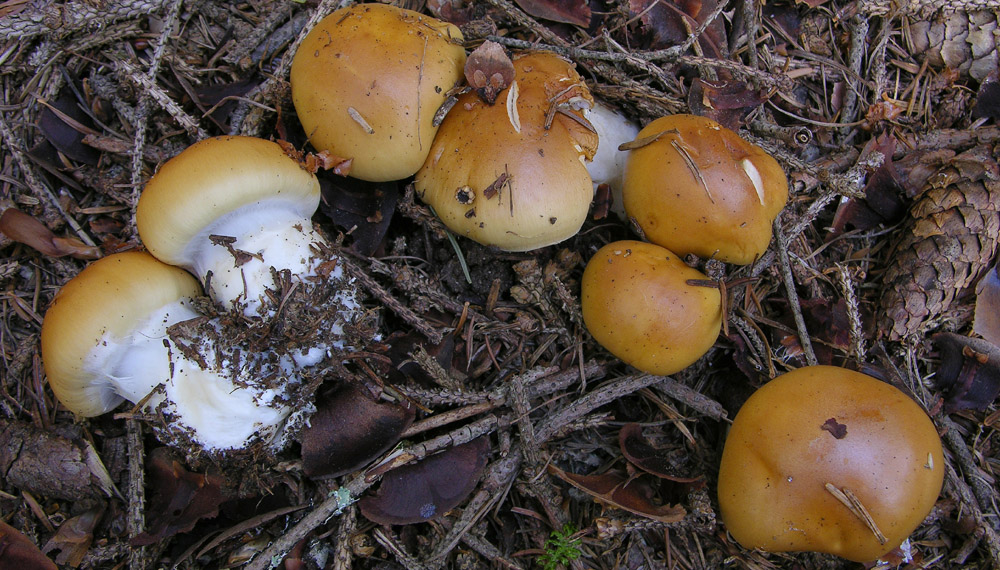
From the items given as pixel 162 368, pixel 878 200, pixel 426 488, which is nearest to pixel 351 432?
pixel 426 488

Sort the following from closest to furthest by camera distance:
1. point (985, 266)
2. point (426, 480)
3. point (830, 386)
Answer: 1. point (830, 386)
2. point (426, 480)
3. point (985, 266)

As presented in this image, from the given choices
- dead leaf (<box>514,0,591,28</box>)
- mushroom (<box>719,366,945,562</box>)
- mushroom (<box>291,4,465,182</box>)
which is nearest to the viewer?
mushroom (<box>719,366,945,562</box>)

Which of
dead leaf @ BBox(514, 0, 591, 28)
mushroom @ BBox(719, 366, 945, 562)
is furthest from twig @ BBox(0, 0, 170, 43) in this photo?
mushroom @ BBox(719, 366, 945, 562)

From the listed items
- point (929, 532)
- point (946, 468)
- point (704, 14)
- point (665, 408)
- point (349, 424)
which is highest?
point (704, 14)

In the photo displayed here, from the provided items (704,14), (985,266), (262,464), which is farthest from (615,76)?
(262,464)

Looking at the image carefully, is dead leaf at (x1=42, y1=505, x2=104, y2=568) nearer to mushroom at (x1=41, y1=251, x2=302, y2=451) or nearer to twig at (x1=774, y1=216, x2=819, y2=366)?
mushroom at (x1=41, y1=251, x2=302, y2=451)

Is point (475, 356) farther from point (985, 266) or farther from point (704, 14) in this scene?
point (985, 266)
